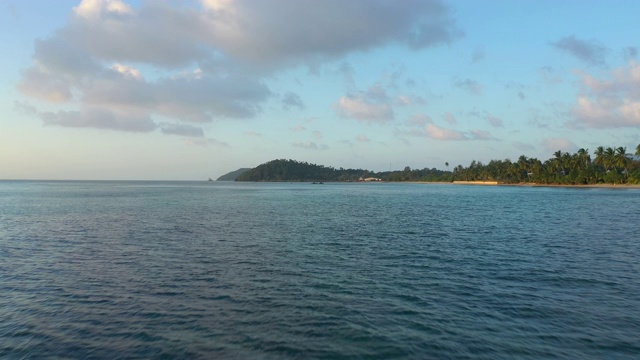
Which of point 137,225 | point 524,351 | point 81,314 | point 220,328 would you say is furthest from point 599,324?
point 137,225

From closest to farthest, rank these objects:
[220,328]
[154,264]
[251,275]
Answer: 1. [220,328]
2. [251,275]
3. [154,264]

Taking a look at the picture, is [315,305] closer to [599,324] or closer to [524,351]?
[524,351]

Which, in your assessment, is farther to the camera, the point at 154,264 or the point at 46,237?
the point at 46,237

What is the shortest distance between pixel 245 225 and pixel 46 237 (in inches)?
910

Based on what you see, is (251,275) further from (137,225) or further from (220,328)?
(137,225)

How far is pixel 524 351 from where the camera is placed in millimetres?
15344

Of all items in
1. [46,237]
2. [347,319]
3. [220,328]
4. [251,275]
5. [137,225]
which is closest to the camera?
[220,328]

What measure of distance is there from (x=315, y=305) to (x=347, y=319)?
2.54m

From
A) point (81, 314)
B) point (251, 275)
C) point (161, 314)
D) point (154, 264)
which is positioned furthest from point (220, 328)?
point (154, 264)

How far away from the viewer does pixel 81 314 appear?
19.5 metres

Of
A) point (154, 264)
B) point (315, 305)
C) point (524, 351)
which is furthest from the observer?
point (154, 264)

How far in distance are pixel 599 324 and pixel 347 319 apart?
36.5 ft

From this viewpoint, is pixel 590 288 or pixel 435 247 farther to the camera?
pixel 435 247

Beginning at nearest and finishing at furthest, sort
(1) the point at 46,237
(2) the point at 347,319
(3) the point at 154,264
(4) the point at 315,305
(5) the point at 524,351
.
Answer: (5) the point at 524,351, (2) the point at 347,319, (4) the point at 315,305, (3) the point at 154,264, (1) the point at 46,237
